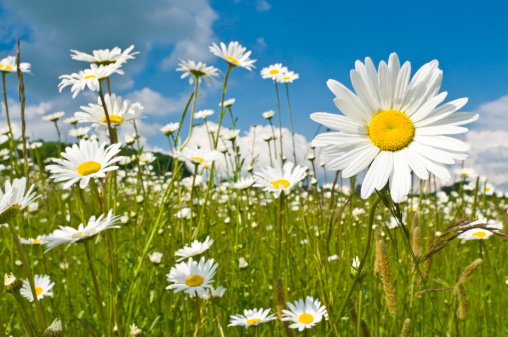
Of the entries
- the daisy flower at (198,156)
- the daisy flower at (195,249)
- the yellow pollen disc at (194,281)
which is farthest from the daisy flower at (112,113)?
the yellow pollen disc at (194,281)

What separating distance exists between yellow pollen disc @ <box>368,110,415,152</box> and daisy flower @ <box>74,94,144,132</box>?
1.11 m

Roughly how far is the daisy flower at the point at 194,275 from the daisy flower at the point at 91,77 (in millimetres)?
801

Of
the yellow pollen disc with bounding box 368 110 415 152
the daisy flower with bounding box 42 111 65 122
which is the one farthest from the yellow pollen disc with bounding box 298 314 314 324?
the daisy flower with bounding box 42 111 65 122

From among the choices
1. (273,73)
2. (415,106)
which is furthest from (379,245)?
(273,73)

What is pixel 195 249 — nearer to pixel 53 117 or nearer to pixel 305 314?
pixel 305 314

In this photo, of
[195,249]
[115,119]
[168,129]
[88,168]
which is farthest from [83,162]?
[168,129]

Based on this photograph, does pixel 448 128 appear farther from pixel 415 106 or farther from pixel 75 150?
pixel 75 150

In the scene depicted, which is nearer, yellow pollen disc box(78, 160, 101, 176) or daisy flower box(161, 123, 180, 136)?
yellow pollen disc box(78, 160, 101, 176)

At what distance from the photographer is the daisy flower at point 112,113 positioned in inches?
65.7

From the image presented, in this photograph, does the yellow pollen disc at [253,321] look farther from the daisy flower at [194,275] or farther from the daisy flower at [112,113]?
the daisy flower at [112,113]

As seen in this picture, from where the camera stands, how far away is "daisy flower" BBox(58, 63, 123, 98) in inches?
→ 58.5

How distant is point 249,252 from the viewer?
8.74ft

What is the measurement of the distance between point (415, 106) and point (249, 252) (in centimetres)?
193

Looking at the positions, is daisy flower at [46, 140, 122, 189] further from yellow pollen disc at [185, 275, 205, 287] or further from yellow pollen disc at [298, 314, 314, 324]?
yellow pollen disc at [298, 314, 314, 324]
